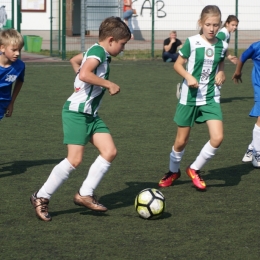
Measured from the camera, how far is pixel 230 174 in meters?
7.06

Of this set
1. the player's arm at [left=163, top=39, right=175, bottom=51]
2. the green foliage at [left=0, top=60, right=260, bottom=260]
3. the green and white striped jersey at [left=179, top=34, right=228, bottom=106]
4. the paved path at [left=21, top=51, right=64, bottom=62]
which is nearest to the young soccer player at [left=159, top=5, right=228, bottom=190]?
the green and white striped jersey at [left=179, top=34, right=228, bottom=106]

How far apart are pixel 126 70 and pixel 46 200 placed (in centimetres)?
1262

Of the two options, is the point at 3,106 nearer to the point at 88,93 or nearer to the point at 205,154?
the point at 88,93

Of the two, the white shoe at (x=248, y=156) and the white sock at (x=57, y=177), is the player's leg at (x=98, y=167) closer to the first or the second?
the white sock at (x=57, y=177)

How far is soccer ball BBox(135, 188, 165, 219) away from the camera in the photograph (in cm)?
541

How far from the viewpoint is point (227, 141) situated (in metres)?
8.78

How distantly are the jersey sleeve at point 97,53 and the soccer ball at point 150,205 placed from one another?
3.72 ft

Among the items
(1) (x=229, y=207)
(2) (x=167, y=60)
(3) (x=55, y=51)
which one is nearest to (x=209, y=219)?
(1) (x=229, y=207)

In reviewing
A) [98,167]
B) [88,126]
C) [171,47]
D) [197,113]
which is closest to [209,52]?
[197,113]

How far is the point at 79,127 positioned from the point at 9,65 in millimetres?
1467

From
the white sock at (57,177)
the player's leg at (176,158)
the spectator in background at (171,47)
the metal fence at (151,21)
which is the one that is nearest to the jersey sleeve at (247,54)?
the player's leg at (176,158)

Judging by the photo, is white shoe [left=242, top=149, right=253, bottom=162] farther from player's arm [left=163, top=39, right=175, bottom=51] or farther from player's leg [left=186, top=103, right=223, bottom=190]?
player's arm [left=163, top=39, right=175, bottom=51]

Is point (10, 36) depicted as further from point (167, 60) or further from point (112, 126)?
point (167, 60)

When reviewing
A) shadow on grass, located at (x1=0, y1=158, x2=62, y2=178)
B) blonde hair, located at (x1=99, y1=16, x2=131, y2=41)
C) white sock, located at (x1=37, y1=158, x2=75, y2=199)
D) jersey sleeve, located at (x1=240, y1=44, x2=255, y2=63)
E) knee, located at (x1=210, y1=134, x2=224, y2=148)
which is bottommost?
shadow on grass, located at (x1=0, y1=158, x2=62, y2=178)
